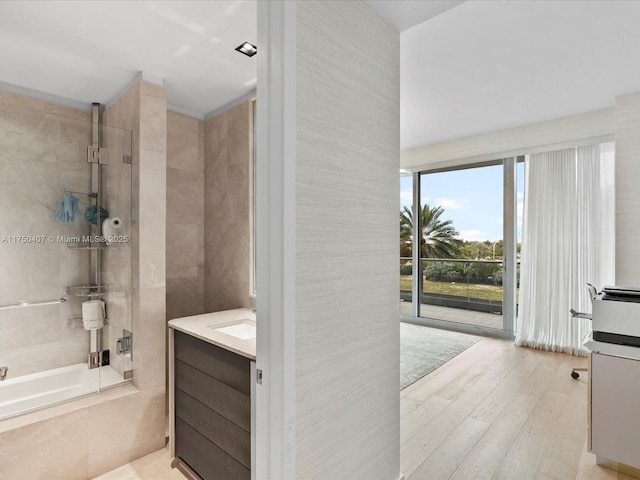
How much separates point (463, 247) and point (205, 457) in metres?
4.30

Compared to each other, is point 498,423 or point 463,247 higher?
point 463,247

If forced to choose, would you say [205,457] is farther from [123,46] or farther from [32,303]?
[123,46]

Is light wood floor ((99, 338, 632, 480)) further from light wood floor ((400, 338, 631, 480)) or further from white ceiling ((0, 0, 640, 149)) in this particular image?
white ceiling ((0, 0, 640, 149))

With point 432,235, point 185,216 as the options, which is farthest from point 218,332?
point 432,235

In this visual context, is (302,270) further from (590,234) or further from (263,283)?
(590,234)

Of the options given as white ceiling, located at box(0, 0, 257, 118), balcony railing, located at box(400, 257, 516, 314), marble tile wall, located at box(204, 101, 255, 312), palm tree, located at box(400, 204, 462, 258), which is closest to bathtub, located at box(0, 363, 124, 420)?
marble tile wall, located at box(204, 101, 255, 312)

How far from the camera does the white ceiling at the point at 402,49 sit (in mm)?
1750

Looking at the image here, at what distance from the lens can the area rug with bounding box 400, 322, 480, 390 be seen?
3406mm

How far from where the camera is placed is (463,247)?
5.04 meters

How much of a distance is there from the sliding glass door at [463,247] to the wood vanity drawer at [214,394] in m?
4.04

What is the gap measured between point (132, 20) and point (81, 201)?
115 centimetres

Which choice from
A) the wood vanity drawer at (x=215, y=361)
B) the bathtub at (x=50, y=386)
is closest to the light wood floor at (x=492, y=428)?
the bathtub at (x=50, y=386)

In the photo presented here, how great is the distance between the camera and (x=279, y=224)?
1.17 metres

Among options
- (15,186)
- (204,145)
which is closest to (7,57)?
(15,186)
